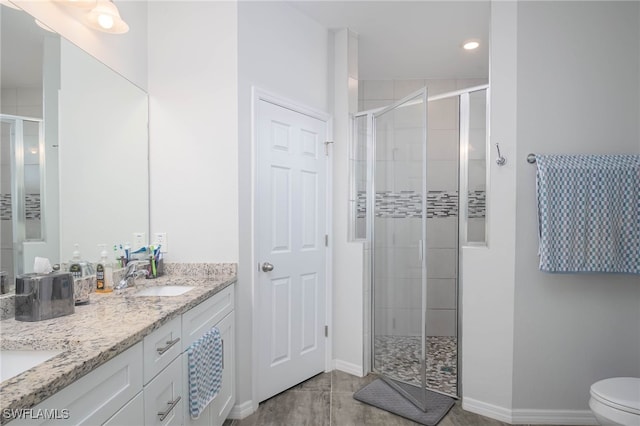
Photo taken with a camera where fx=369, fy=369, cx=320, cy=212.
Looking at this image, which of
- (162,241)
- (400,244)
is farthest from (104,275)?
(400,244)

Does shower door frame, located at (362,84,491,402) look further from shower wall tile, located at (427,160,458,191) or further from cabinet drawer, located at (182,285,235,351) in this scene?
cabinet drawer, located at (182,285,235,351)

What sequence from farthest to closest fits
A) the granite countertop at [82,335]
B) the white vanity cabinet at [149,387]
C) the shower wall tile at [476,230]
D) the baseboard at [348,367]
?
the baseboard at [348,367], the shower wall tile at [476,230], the white vanity cabinet at [149,387], the granite countertop at [82,335]

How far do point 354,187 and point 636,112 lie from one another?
1823mm

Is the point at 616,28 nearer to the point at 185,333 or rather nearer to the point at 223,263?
the point at 223,263

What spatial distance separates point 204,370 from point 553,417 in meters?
2.08

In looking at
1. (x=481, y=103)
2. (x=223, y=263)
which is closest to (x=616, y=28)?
(x=481, y=103)

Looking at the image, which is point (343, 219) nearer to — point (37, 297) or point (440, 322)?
point (440, 322)

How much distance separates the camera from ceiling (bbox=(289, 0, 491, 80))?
263cm

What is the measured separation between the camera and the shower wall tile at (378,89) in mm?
4016

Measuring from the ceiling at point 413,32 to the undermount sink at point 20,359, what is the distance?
98.3 inches

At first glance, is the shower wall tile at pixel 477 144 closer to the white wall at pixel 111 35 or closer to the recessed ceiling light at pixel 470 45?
the recessed ceiling light at pixel 470 45

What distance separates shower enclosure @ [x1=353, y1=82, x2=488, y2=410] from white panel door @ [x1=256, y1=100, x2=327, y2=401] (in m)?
0.38

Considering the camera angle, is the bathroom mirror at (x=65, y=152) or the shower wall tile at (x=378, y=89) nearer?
the bathroom mirror at (x=65, y=152)

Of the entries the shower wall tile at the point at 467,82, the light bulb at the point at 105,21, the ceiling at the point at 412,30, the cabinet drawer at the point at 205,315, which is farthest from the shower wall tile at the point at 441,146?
the light bulb at the point at 105,21
